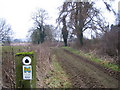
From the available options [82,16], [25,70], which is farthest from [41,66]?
[82,16]

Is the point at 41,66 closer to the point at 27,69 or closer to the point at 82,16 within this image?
the point at 27,69

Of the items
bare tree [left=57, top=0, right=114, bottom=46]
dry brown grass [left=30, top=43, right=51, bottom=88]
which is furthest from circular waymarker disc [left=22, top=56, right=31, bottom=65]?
bare tree [left=57, top=0, right=114, bottom=46]

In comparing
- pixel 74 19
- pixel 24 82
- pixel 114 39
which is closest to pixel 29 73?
pixel 24 82

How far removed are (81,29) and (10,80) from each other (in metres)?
17.6

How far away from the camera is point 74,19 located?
1766 cm

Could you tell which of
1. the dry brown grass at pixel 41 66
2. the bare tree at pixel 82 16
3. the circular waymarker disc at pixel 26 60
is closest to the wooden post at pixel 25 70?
the circular waymarker disc at pixel 26 60

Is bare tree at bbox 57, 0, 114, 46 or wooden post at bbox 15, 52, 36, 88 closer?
wooden post at bbox 15, 52, 36, 88

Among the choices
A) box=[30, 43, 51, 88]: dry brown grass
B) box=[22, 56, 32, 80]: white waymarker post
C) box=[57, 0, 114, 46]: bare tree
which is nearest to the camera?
box=[22, 56, 32, 80]: white waymarker post

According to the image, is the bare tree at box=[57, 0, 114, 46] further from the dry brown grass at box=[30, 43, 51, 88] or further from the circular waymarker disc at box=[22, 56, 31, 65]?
the circular waymarker disc at box=[22, 56, 31, 65]

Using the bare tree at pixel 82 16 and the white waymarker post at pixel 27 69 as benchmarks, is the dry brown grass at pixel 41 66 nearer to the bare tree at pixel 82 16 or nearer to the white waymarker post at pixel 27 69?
the white waymarker post at pixel 27 69

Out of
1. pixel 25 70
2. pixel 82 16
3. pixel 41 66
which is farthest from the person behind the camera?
pixel 82 16

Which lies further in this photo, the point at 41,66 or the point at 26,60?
the point at 41,66

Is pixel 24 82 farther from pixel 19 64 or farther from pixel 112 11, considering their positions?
pixel 112 11

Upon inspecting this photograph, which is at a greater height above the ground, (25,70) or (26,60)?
(26,60)
